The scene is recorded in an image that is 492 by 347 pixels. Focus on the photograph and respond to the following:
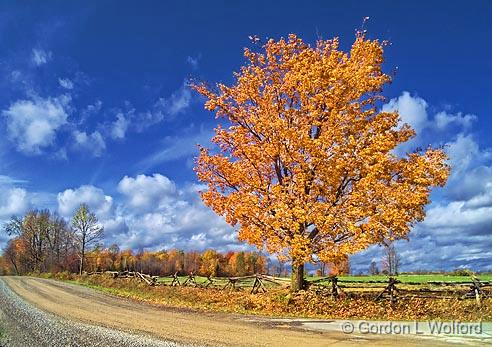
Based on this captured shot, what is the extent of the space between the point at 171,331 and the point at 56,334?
12.4ft

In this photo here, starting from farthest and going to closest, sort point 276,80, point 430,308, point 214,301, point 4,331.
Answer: point 214,301 → point 276,80 → point 430,308 → point 4,331

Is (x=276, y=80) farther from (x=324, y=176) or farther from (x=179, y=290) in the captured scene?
(x=179, y=290)

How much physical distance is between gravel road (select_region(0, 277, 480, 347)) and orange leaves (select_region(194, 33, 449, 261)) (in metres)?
4.48

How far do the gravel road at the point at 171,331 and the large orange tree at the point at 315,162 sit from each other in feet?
14.4

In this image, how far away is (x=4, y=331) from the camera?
51.8ft

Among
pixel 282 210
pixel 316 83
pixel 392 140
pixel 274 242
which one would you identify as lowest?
pixel 274 242

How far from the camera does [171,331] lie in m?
14.7

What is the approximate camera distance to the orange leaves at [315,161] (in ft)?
63.6

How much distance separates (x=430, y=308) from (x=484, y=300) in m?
2.96

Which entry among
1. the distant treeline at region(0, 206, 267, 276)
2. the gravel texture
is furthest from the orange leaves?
the distant treeline at region(0, 206, 267, 276)

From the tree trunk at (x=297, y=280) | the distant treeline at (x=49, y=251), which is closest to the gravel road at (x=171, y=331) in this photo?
the tree trunk at (x=297, y=280)

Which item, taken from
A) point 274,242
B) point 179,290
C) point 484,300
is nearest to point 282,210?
point 274,242

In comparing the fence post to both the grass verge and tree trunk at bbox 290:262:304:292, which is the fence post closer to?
the grass verge

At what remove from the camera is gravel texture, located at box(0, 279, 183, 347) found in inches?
501
